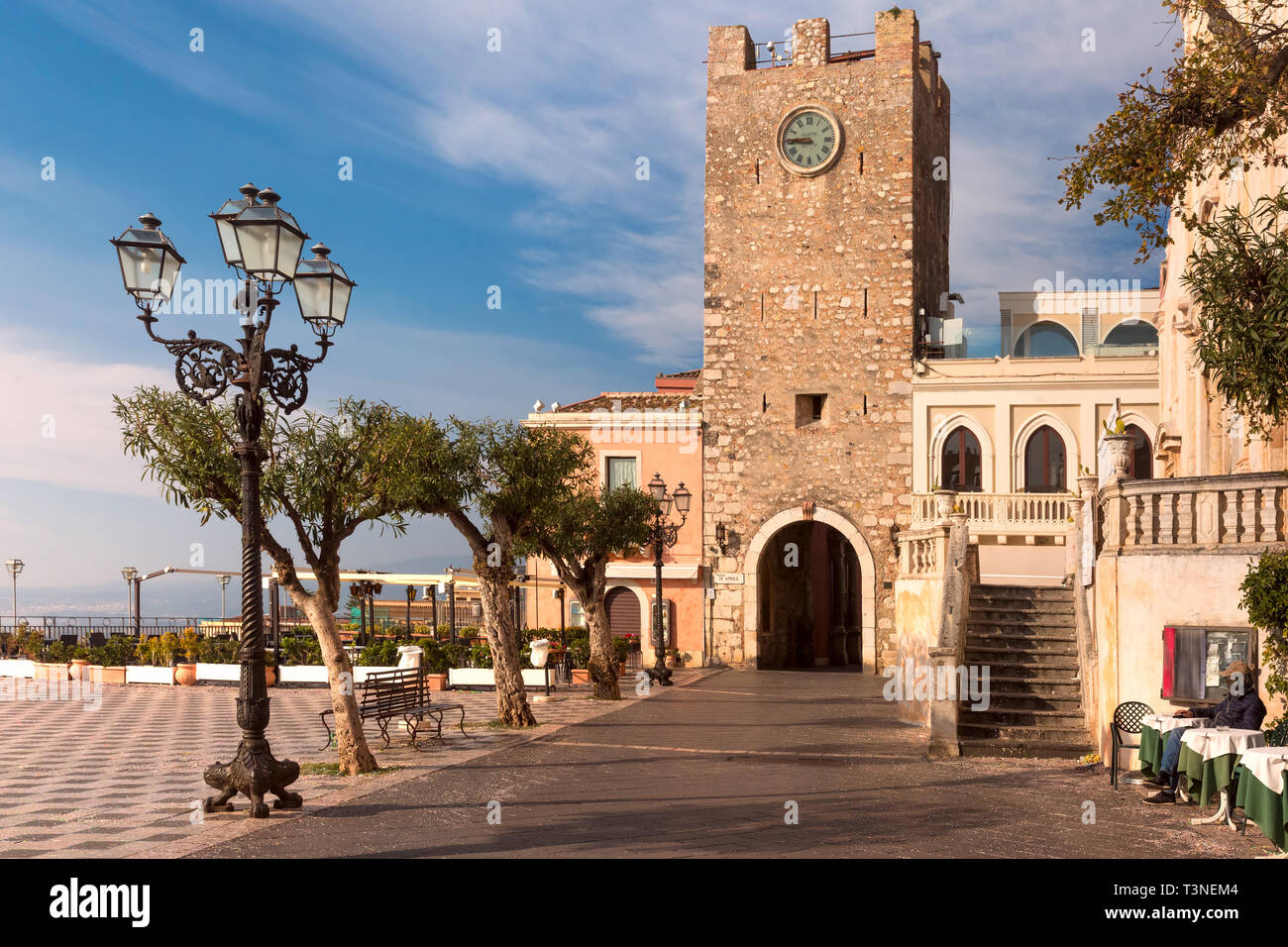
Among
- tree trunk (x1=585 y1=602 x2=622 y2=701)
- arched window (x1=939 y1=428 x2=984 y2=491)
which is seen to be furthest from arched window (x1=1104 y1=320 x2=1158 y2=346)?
tree trunk (x1=585 y1=602 x2=622 y2=701)

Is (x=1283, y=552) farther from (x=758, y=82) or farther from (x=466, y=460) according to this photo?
(x=758, y=82)

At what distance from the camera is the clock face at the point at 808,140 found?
110ft

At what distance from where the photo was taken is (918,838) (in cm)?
943

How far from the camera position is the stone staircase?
581 inches

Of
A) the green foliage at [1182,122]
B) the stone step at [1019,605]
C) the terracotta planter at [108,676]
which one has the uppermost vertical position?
the green foliage at [1182,122]

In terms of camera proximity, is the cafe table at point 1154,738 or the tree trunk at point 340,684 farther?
the tree trunk at point 340,684

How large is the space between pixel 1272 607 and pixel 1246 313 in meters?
3.07

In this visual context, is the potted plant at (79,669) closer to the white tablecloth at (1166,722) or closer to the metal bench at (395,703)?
the metal bench at (395,703)

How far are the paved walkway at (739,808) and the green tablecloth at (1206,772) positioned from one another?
1.11 feet

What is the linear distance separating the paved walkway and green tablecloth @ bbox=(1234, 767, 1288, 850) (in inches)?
18.9

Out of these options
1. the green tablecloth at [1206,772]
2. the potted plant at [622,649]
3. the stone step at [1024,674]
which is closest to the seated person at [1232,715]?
the green tablecloth at [1206,772]

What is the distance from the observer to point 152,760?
1501cm
